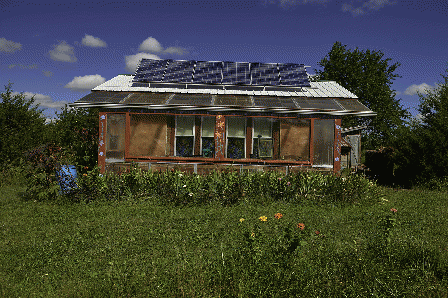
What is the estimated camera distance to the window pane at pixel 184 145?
12.9m

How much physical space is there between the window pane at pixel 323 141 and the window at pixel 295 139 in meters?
0.70

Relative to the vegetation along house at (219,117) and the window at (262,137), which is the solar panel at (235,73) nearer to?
the vegetation along house at (219,117)

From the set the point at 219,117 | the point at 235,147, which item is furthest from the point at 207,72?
the point at 235,147

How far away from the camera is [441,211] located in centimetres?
827

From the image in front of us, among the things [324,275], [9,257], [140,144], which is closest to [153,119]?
[140,144]

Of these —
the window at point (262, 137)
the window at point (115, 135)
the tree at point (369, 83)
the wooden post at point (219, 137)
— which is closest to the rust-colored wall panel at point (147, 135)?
the window at point (115, 135)

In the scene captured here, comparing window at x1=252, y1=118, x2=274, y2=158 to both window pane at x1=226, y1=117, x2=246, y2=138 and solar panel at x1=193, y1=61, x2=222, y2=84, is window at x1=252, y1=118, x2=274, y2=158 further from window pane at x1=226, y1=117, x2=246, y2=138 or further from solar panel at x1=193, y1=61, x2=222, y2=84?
solar panel at x1=193, y1=61, x2=222, y2=84

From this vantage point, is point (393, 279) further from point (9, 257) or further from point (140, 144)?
point (140, 144)

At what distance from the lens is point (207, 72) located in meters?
14.0

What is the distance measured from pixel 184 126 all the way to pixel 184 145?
0.84 metres

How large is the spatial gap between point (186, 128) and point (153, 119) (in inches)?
58.8

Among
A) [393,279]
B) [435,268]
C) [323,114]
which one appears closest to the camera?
[393,279]

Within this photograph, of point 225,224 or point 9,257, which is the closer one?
point 9,257

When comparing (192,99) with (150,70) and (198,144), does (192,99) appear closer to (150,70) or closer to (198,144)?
(198,144)
